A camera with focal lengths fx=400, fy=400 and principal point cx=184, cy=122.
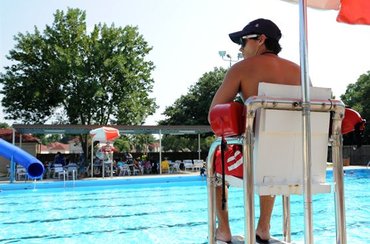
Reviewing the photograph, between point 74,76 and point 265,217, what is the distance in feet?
88.9

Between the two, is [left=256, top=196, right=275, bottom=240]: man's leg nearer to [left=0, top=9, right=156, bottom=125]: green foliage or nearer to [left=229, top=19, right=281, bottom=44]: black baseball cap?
[left=229, top=19, right=281, bottom=44]: black baseball cap

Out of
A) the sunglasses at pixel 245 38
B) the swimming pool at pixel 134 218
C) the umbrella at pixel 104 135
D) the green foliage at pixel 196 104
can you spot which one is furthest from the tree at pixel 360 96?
the sunglasses at pixel 245 38

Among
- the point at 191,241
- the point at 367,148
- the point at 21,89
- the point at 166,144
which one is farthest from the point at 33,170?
the point at 166,144

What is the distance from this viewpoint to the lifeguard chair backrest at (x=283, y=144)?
1724 mm

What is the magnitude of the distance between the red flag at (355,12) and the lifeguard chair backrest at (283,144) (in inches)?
37.6

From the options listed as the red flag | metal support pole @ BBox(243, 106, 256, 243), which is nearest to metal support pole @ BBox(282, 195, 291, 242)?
metal support pole @ BBox(243, 106, 256, 243)

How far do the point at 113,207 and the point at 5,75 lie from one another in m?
21.3

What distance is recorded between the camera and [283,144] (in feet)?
5.89

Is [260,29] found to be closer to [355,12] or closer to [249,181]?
[355,12]

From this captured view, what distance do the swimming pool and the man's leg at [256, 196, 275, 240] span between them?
3.38 meters

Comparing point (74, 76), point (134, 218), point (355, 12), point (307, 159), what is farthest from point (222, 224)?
point (74, 76)

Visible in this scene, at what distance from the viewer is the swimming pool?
269 inches

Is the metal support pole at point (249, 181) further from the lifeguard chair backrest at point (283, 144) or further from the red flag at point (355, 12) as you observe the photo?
the red flag at point (355, 12)

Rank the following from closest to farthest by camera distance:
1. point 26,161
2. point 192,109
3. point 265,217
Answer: point 265,217 → point 26,161 → point 192,109
